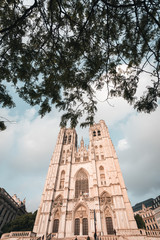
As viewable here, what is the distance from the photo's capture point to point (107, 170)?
24.7 metres

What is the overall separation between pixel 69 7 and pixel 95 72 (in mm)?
2336

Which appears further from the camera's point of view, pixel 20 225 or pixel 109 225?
pixel 20 225

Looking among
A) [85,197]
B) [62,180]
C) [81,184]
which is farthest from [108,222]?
[62,180]

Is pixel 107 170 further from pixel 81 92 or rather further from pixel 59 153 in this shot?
pixel 81 92

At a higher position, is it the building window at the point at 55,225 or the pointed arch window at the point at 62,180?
the pointed arch window at the point at 62,180

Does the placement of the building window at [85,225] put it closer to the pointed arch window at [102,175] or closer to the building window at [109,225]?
the building window at [109,225]

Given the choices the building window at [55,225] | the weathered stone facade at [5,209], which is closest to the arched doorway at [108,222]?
the building window at [55,225]

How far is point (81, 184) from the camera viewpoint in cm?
2436

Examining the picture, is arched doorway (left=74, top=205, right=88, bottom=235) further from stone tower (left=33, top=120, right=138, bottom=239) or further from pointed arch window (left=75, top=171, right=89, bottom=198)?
pointed arch window (left=75, top=171, right=89, bottom=198)

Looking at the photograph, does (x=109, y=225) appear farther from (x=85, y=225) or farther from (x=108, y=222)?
(x=85, y=225)

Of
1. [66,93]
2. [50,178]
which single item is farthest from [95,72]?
[50,178]

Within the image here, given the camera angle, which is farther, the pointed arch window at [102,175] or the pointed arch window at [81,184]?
the pointed arch window at [102,175]

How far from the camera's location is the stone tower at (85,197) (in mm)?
18219

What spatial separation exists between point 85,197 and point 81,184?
2942 millimetres
